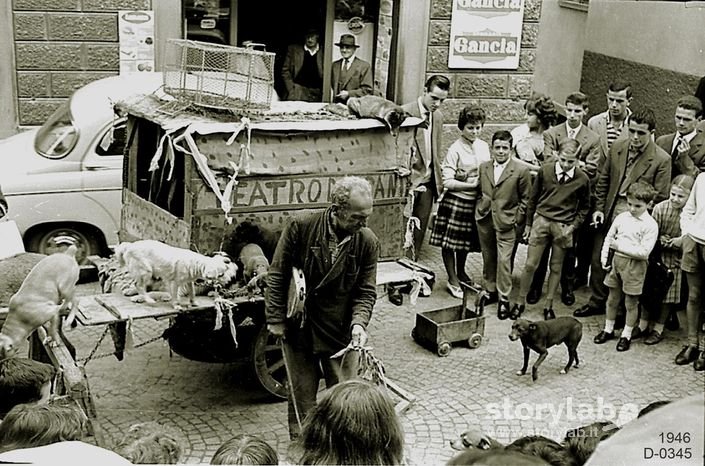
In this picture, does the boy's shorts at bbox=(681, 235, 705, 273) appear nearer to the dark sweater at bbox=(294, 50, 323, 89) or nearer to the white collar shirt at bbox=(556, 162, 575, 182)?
the white collar shirt at bbox=(556, 162, 575, 182)

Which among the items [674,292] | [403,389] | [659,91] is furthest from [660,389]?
[659,91]

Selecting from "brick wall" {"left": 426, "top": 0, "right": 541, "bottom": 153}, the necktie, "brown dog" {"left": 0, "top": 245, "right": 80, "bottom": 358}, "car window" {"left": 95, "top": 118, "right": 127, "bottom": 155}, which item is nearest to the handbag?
"brown dog" {"left": 0, "top": 245, "right": 80, "bottom": 358}

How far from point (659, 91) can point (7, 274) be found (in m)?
10.7

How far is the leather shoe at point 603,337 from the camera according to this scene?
901 centimetres

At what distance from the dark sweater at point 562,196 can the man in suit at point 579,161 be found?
236 mm

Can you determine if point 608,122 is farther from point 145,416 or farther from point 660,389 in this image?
point 145,416

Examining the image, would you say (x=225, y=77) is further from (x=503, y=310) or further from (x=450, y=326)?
(x=503, y=310)

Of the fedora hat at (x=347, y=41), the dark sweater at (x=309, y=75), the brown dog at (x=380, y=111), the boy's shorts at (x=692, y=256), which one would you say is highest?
the fedora hat at (x=347, y=41)

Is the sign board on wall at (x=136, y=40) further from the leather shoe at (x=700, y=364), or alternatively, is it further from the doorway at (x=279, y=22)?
the leather shoe at (x=700, y=364)

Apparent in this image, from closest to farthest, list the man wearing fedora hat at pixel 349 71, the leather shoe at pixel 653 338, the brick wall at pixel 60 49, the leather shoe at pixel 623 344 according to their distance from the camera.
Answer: the leather shoe at pixel 623 344 < the leather shoe at pixel 653 338 < the brick wall at pixel 60 49 < the man wearing fedora hat at pixel 349 71

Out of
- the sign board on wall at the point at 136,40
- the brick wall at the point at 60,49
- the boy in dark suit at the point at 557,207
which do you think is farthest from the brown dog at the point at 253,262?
the brick wall at the point at 60,49

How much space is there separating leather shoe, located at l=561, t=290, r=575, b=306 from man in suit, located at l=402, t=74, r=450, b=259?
1554mm

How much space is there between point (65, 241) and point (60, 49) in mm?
3833

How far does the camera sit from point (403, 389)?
7.87 m
